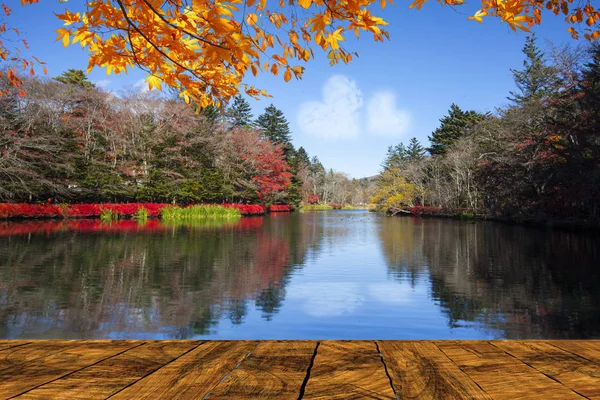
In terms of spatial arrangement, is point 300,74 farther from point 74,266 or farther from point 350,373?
point 74,266

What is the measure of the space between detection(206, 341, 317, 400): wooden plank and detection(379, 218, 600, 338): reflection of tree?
2.62 metres

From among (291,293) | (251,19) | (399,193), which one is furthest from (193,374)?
(399,193)

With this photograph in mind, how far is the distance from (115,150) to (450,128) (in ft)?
98.7

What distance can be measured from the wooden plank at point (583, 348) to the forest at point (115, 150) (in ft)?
51.7

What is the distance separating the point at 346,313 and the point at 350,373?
2848 mm

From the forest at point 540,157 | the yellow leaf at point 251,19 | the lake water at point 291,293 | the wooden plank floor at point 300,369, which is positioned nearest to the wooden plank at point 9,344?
the wooden plank floor at point 300,369

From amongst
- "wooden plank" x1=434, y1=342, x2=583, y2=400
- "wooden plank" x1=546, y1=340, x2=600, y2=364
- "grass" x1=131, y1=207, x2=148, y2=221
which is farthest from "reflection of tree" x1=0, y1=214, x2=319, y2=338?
"grass" x1=131, y1=207, x2=148, y2=221

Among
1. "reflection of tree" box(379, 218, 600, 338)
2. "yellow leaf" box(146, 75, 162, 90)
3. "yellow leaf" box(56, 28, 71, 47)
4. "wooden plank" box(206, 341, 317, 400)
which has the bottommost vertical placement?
"reflection of tree" box(379, 218, 600, 338)

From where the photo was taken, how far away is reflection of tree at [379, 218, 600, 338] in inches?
147

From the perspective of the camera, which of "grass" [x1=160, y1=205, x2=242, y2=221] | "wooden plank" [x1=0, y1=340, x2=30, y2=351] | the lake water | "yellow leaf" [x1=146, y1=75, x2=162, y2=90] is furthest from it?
"grass" [x1=160, y1=205, x2=242, y2=221]

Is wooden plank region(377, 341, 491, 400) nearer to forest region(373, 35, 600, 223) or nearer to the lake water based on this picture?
the lake water

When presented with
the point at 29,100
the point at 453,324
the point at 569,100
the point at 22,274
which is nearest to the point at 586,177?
the point at 569,100

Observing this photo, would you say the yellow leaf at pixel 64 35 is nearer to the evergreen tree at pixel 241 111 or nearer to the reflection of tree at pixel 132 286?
the reflection of tree at pixel 132 286

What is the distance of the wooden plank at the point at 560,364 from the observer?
1.13m
